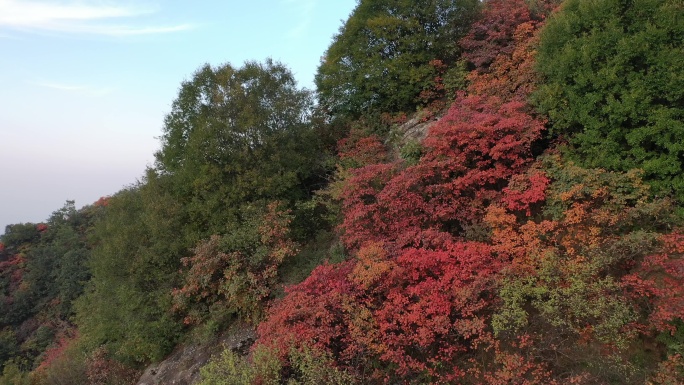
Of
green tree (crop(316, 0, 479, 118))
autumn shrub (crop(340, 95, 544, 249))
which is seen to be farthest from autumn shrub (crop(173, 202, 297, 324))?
green tree (crop(316, 0, 479, 118))

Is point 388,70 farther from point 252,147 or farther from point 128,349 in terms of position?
point 128,349

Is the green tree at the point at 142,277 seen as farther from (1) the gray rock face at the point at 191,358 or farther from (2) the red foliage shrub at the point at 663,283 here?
(2) the red foliage shrub at the point at 663,283

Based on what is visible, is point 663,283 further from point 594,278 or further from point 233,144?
point 233,144

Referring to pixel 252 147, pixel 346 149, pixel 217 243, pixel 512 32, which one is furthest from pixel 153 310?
pixel 512 32

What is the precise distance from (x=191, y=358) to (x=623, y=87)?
12.8 meters

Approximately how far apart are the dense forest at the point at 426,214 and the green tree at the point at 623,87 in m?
0.05

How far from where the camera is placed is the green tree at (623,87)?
798cm

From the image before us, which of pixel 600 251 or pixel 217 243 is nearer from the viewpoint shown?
pixel 600 251

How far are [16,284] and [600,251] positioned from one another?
37610 millimetres

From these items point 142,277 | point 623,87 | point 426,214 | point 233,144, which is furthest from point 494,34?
point 142,277

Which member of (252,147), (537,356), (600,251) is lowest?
(537,356)

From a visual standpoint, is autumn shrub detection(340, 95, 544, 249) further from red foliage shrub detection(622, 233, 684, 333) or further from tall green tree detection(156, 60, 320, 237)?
tall green tree detection(156, 60, 320, 237)

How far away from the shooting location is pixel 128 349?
514 inches

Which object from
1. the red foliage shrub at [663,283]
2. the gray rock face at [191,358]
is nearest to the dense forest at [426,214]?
the red foliage shrub at [663,283]
